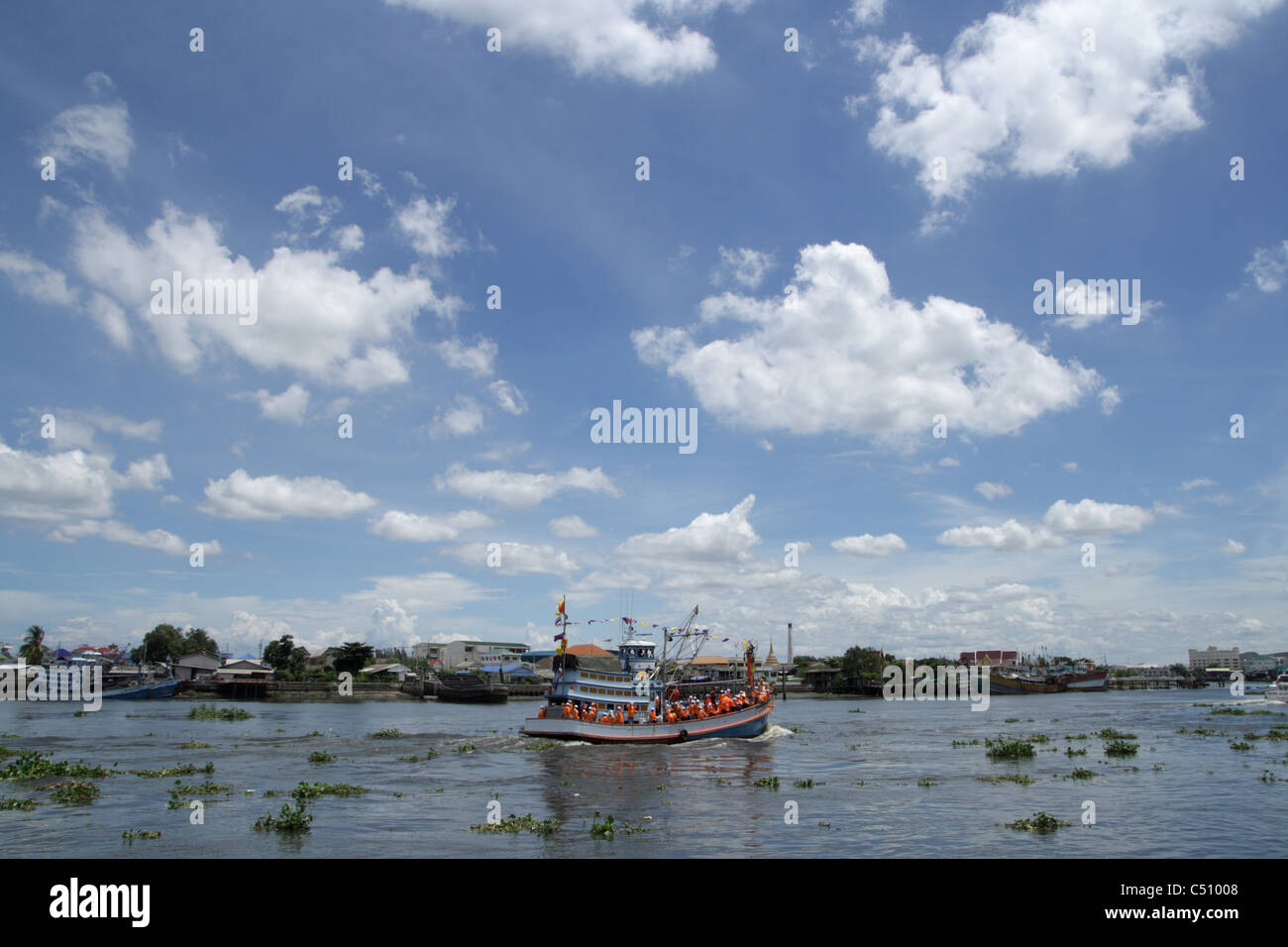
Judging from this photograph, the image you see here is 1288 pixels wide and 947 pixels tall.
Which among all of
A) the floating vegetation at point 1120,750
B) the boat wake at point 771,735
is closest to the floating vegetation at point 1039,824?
the floating vegetation at point 1120,750

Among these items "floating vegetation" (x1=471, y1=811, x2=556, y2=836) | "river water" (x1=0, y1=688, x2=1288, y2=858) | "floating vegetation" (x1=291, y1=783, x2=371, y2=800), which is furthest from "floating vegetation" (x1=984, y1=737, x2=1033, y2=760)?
"floating vegetation" (x1=291, y1=783, x2=371, y2=800)

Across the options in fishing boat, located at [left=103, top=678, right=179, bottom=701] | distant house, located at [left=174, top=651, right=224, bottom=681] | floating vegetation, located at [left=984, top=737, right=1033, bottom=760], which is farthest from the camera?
distant house, located at [left=174, top=651, right=224, bottom=681]

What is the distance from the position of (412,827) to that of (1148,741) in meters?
47.5

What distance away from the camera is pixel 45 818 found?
2456 centimetres

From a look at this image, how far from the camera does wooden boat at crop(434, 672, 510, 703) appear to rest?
398 feet

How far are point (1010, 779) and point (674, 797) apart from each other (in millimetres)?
14912

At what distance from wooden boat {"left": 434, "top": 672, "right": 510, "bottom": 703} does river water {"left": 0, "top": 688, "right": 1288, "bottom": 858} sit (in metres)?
64.4

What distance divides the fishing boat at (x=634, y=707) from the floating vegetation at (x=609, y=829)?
2706 centimetres

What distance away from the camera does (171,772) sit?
1357 inches

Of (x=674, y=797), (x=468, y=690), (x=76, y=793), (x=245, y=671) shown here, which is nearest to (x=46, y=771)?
(x=76, y=793)

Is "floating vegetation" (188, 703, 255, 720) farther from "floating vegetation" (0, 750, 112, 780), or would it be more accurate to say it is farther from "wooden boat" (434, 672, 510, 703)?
"wooden boat" (434, 672, 510, 703)

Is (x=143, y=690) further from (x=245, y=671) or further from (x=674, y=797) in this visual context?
(x=674, y=797)
